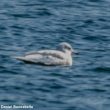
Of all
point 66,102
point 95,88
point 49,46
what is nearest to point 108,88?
point 95,88

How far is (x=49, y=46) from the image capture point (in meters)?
25.3

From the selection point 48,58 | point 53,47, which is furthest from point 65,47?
point 48,58

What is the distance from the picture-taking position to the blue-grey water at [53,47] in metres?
20.8

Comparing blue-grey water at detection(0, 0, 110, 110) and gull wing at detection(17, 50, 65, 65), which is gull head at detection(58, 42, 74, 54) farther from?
gull wing at detection(17, 50, 65, 65)

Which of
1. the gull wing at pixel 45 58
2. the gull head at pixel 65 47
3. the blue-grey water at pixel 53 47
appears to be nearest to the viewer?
the blue-grey water at pixel 53 47

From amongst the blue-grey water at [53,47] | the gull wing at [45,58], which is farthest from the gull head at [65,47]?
the gull wing at [45,58]

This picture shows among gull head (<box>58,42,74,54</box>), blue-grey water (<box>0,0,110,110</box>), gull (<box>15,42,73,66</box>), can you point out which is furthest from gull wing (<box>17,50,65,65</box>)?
gull head (<box>58,42,74,54</box>)

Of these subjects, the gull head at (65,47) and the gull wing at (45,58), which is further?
the gull head at (65,47)

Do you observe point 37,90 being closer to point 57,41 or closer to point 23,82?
point 23,82

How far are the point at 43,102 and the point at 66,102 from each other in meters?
0.50

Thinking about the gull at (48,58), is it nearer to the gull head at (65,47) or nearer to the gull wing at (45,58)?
the gull wing at (45,58)

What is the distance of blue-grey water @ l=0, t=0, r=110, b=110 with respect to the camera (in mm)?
20766

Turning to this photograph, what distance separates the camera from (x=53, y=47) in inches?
993

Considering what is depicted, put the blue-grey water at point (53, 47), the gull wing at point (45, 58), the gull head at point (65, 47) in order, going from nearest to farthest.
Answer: the blue-grey water at point (53, 47), the gull wing at point (45, 58), the gull head at point (65, 47)
